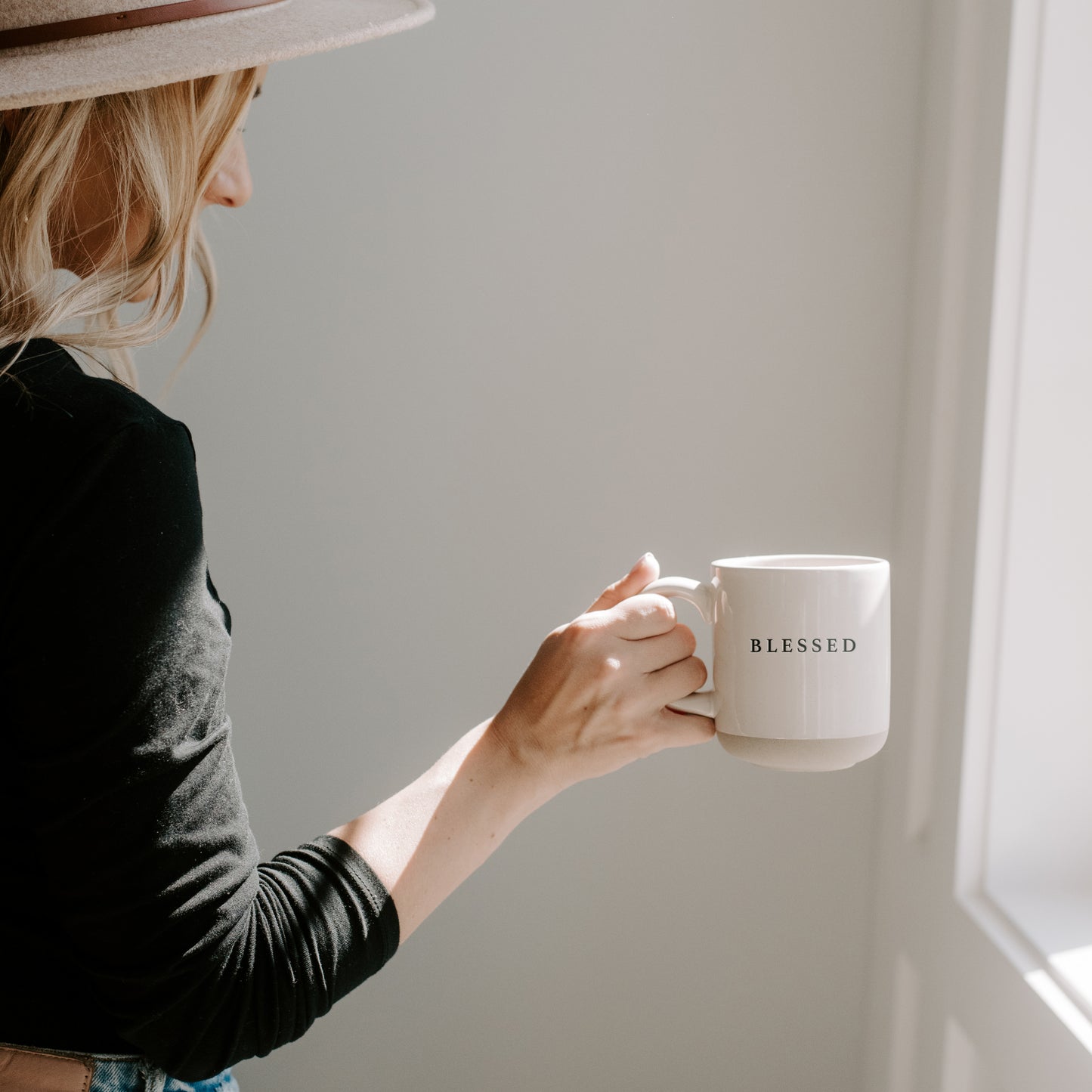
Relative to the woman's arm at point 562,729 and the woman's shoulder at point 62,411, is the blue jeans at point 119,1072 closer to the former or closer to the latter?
the woman's arm at point 562,729

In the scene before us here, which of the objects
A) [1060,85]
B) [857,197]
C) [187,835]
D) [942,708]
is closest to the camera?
[187,835]

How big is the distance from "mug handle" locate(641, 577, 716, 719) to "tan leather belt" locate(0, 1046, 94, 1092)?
1.29 ft

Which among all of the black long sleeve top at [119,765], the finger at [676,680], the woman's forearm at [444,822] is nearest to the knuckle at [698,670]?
the finger at [676,680]

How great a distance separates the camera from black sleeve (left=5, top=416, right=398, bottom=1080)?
1.64 feet

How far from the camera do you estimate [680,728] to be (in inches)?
28.2

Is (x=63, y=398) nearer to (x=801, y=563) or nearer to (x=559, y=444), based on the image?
(x=801, y=563)

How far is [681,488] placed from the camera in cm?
116

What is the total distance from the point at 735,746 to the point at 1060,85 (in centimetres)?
58

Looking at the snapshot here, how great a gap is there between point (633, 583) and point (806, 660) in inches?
5.5

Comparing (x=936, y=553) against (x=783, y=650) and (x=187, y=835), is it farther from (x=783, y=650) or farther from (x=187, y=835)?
(x=187, y=835)

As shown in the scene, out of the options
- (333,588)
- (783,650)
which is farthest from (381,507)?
(783,650)

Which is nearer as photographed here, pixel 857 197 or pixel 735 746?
pixel 735 746

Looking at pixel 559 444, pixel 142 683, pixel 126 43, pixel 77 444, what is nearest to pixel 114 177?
pixel 126 43

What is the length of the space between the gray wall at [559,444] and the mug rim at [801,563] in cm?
44
